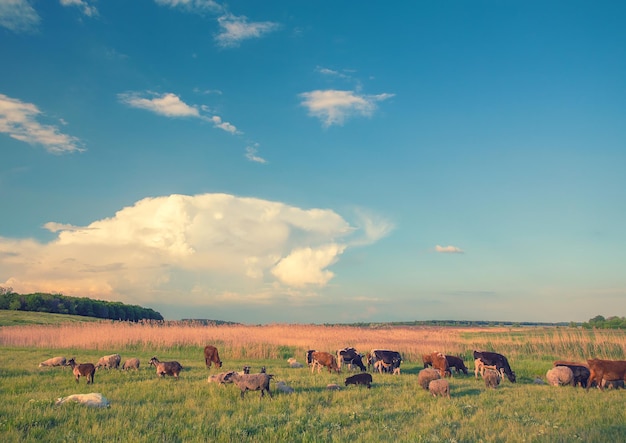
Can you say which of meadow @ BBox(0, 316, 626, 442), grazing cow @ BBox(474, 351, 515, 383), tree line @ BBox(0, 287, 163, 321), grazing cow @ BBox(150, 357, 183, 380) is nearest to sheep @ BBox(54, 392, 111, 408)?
meadow @ BBox(0, 316, 626, 442)

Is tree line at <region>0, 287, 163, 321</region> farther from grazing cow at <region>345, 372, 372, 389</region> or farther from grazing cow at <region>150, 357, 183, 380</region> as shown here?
grazing cow at <region>345, 372, 372, 389</region>

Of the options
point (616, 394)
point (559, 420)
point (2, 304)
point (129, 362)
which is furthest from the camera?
point (2, 304)

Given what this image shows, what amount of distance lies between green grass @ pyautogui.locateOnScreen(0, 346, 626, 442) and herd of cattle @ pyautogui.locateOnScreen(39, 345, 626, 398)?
45 cm

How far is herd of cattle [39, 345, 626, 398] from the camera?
1603cm

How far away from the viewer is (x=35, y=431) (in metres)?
9.83

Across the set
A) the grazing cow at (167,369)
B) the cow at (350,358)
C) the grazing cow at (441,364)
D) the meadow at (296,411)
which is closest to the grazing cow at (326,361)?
the meadow at (296,411)

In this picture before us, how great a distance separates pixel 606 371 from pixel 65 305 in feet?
335

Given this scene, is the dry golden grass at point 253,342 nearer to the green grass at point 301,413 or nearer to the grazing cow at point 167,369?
the grazing cow at point 167,369

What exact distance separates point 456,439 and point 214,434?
17.4 feet

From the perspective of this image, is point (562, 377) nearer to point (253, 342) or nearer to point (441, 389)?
point (441, 389)

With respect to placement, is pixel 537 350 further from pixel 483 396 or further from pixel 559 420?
pixel 559 420

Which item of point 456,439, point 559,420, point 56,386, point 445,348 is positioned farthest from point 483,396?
point 445,348

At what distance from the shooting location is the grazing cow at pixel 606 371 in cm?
1839

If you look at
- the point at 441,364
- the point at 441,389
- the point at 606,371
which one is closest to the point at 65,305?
the point at 441,364
